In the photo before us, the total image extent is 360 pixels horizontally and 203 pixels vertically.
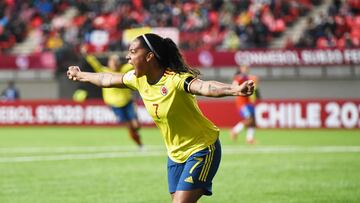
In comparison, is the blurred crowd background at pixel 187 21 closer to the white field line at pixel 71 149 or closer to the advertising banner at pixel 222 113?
the advertising banner at pixel 222 113

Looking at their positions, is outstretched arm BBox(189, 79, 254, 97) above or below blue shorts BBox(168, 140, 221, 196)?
above

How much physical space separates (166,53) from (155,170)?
8.90 m

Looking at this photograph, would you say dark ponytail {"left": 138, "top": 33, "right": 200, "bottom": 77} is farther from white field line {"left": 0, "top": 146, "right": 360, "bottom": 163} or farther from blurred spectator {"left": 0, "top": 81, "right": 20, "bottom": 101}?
blurred spectator {"left": 0, "top": 81, "right": 20, "bottom": 101}

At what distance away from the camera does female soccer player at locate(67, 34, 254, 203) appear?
25.2 ft

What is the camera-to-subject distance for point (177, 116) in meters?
7.76

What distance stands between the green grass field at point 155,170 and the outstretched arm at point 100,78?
3392 millimetres

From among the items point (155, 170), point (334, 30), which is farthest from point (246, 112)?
point (334, 30)

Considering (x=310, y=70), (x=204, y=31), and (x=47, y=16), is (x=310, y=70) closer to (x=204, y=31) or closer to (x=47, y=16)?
(x=204, y=31)

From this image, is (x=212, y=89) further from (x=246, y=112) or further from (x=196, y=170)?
(x=246, y=112)

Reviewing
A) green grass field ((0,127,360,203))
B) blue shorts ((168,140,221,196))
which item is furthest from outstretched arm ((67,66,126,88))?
green grass field ((0,127,360,203))

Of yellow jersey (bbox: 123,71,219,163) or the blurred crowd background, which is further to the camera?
the blurred crowd background

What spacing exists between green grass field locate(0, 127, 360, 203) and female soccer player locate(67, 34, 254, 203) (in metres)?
4.11

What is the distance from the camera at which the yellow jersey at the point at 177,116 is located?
25.1ft

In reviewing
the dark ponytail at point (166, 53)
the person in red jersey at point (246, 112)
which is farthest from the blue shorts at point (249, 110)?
the dark ponytail at point (166, 53)
